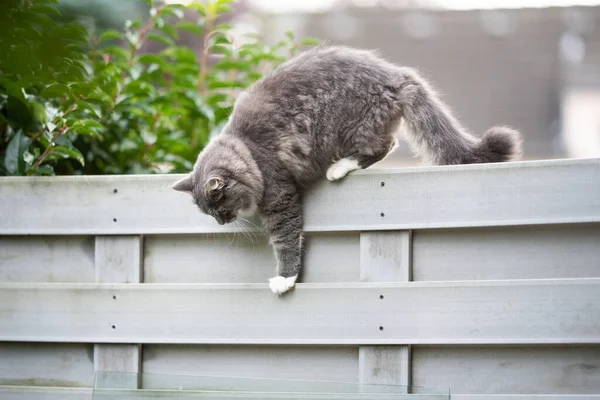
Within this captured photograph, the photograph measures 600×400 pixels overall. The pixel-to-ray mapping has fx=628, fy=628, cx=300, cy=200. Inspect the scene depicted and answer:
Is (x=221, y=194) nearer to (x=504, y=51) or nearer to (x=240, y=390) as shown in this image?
(x=240, y=390)

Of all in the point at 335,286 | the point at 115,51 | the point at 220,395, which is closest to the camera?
the point at 220,395

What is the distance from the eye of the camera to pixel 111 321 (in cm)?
199

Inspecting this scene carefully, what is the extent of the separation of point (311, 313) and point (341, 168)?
44cm

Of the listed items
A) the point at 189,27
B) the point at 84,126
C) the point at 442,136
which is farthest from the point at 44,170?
the point at 442,136

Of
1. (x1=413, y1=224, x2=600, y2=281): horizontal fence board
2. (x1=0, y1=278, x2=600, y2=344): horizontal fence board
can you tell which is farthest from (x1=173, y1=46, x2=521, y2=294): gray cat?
(x1=413, y1=224, x2=600, y2=281): horizontal fence board

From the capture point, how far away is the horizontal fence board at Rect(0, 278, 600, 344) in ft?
5.46

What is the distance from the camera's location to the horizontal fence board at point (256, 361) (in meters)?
1.83

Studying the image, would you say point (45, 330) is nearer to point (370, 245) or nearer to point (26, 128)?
point (26, 128)

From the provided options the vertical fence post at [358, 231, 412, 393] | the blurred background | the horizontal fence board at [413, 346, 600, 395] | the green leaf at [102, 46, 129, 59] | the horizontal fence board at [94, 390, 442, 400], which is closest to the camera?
the horizontal fence board at [94, 390, 442, 400]

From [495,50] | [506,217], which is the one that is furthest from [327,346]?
[495,50]

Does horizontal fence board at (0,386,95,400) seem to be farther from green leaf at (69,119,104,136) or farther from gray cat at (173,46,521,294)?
green leaf at (69,119,104,136)

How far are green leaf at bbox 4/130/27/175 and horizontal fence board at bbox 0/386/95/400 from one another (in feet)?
2.33

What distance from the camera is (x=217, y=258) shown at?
1.98m

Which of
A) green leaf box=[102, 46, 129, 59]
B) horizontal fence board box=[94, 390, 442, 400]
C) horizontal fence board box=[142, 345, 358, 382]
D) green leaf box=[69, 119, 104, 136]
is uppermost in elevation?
green leaf box=[102, 46, 129, 59]
